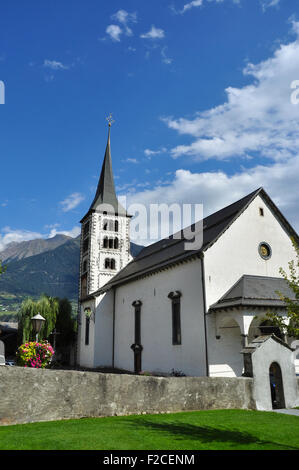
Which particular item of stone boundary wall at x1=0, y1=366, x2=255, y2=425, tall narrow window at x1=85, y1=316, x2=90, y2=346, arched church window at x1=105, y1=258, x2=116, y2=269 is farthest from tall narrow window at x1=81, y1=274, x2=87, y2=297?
stone boundary wall at x1=0, y1=366, x2=255, y2=425

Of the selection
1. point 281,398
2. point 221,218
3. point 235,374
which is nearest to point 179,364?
point 235,374

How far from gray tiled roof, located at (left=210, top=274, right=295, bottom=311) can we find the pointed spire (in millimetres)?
25185

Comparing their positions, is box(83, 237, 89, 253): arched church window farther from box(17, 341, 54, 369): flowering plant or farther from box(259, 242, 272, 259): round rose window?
box(17, 341, 54, 369): flowering plant

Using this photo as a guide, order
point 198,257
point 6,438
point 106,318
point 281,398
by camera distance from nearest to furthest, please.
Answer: point 6,438 → point 281,398 → point 198,257 → point 106,318

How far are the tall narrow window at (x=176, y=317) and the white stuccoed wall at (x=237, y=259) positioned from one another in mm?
3184

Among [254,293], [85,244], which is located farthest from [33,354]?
[85,244]

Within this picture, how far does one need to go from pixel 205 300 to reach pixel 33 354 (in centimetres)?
1105

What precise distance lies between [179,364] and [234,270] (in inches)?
274

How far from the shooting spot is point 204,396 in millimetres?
13352

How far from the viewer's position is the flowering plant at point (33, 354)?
1338cm

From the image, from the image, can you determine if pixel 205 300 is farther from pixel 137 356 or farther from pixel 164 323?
pixel 137 356

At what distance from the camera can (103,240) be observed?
4344 centimetres

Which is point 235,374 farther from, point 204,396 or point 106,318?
point 106,318

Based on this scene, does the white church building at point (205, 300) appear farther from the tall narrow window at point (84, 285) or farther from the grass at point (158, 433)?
the grass at point (158, 433)
